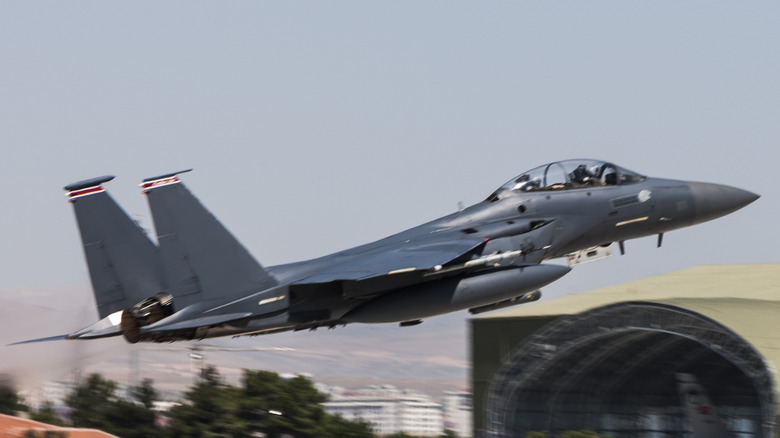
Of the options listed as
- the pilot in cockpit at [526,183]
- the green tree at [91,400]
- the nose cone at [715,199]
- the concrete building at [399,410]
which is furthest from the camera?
the concrete building at [399,410]

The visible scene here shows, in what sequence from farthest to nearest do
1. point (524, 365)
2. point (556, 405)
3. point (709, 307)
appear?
point (556, 405)
point (524, 365)
point (709, 307)

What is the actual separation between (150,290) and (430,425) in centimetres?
14054

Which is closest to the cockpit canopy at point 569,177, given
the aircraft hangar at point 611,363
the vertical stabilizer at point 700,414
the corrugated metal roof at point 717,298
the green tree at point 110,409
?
the corrugated metal roof at point 717,298

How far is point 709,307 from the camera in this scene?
107ft

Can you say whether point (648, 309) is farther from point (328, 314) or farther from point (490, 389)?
point (328, 314)

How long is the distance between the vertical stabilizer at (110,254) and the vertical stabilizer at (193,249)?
2980mm

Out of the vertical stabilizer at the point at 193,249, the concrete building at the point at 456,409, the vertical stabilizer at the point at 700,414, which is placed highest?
the vertical stabilizer at the point at 193,249

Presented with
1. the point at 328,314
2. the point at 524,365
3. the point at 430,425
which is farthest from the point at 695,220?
the point at 430,425

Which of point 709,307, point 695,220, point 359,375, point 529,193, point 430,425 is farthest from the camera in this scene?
point 430,425

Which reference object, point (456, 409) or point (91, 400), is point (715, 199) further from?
point (456, 409)

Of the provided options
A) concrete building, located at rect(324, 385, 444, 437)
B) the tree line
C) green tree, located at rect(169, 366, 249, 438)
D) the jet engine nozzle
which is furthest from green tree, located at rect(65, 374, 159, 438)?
concrete building, located at rect(324, 385, 444, 437)

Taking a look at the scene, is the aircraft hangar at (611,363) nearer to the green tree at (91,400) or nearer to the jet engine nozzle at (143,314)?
the jet engine nozzle at (143,314)

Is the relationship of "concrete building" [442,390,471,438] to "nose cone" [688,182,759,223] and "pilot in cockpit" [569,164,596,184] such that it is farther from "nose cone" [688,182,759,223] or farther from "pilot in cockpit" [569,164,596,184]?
"pilot in cockpit" [569,164,596,184]

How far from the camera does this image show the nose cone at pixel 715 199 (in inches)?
895
